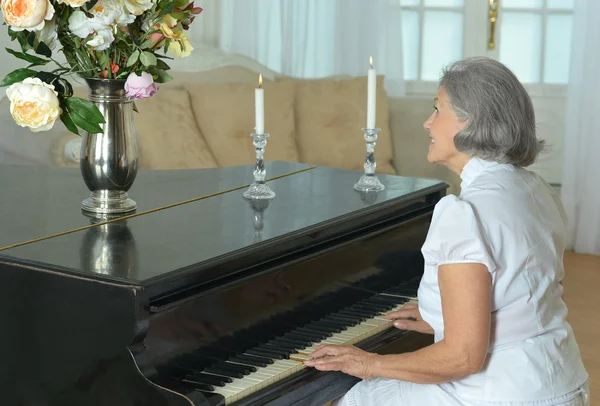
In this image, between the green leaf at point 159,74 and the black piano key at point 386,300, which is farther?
the black piano key at point 386,300

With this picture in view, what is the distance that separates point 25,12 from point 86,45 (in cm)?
17

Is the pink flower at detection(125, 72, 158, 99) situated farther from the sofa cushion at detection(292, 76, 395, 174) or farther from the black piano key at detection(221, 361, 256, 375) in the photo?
the sofa cushion at detection(292, 76, 395, 174)

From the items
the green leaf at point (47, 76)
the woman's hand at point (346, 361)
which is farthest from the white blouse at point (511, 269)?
the green leaf at point (47, 76)

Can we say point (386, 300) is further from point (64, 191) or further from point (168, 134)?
point (168, 134)

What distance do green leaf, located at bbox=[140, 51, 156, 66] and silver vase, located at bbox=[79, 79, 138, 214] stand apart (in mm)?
71

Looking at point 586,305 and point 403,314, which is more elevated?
point 403,314

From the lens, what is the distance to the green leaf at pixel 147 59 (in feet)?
7.13

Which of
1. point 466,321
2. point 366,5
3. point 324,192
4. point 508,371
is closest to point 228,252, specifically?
point 466,321

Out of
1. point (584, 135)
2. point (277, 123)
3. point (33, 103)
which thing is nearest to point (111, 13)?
point (33, 103)

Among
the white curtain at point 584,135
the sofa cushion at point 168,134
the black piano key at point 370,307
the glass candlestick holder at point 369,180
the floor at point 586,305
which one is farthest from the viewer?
the white curtain at point 584,135

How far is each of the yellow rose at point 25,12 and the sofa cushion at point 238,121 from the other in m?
3.17

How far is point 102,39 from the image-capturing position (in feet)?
6.94

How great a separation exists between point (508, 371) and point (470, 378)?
0.08m

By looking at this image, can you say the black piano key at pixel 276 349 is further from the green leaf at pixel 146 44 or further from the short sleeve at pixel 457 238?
the green leaf at pixel 146 44
